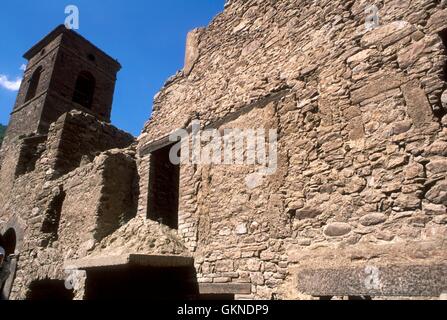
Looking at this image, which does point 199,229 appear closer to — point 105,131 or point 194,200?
point 194,200

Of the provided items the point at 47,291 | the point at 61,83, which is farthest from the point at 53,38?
the point at 47,291

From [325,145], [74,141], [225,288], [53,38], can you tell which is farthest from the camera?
[53,38]

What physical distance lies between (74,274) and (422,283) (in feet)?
16.8

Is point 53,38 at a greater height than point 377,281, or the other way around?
point 53,38

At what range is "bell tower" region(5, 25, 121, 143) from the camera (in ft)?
45.0

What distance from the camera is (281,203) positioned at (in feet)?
11.9

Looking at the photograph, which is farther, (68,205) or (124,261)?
(68,205)

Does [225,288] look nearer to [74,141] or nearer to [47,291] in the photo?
[47,291]

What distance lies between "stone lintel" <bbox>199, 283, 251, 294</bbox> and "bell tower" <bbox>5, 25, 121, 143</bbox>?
1180 centimetres

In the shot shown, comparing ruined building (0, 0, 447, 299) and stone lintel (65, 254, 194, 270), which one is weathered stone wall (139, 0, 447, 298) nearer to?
ruined building (0, 0, 447, 299)

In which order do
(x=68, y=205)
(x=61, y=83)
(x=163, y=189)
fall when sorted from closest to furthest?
(x=163, y=189) → (x=68, y=205) → (x=61, y=83)

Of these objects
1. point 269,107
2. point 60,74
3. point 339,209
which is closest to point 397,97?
point 339,209

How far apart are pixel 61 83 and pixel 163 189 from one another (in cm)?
1154

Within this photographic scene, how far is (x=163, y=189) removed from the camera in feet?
19.0
